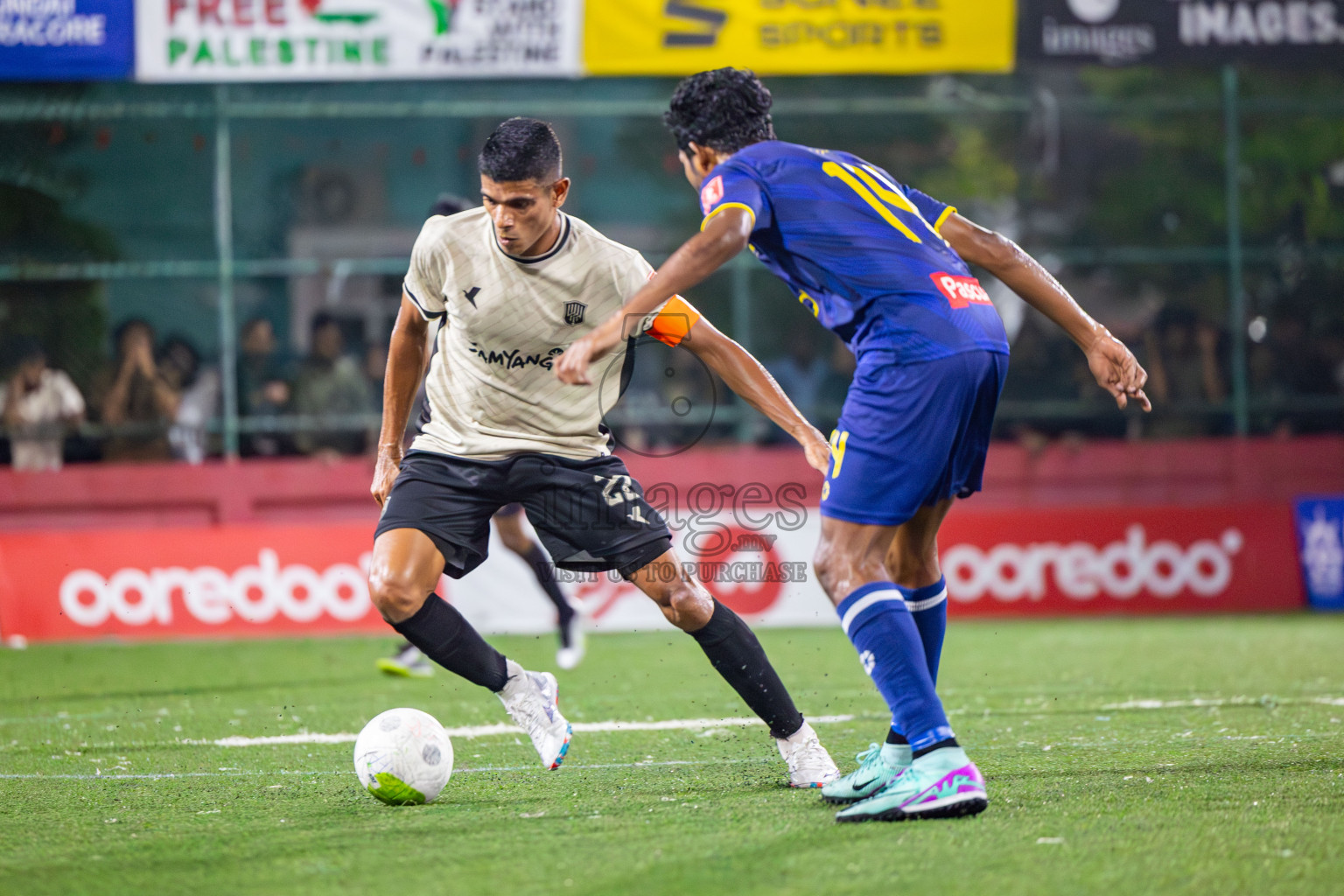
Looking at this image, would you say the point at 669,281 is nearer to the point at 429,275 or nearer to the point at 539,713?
the point at 429,275

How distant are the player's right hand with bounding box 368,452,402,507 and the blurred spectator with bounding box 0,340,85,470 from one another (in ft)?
28.0

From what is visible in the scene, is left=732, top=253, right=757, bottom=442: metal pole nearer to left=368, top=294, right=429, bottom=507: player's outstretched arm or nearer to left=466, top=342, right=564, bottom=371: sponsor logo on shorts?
left=368, top=294, right=429, bottom=507: player's outstretched arm

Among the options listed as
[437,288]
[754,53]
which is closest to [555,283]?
[437,288]

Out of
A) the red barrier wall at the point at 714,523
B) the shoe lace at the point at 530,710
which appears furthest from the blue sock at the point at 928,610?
the red barrier wall at the point at 714,523

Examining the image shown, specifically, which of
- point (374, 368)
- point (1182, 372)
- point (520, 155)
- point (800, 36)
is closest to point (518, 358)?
point (520, 155)

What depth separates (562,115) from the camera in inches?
541

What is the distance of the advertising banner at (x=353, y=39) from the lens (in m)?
12.6

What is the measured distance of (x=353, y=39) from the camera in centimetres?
1273

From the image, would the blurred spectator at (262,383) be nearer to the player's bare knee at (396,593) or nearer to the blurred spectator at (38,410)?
the blurred spectator at (38,410)

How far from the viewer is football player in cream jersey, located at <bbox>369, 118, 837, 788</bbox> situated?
456 centimetres

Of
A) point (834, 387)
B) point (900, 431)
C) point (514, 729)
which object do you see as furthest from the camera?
point (834, 387)

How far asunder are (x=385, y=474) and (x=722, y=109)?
1852 millimetres

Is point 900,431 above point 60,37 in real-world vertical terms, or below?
below

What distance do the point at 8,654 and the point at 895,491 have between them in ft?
26.8
